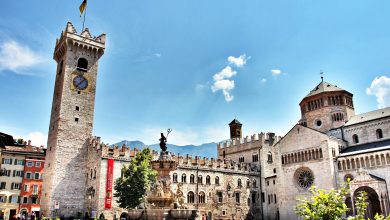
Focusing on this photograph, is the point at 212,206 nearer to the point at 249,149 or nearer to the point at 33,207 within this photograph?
the point at 249,149

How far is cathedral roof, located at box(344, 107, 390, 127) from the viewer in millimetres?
51825

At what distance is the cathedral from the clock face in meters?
0.16

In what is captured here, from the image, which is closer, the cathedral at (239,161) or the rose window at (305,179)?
the cathedral at (239,161)

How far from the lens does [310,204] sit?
10242mm

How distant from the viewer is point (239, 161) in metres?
64.2

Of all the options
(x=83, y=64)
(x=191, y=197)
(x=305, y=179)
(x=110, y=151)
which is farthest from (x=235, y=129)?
(x=83, y=64)

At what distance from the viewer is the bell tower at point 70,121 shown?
45938mm

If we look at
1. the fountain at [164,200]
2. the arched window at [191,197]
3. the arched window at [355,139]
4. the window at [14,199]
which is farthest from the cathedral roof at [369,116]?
the window at [14,199]

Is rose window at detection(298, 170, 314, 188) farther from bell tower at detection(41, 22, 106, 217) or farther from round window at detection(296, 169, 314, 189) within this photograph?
bell tower at detection(41, 22, 106, 217)

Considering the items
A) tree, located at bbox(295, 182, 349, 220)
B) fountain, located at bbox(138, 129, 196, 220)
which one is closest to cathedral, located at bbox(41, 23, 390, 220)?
fountain, located at bbox(138, 129, 196, 220)

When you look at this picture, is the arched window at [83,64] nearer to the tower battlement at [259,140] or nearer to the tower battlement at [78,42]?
the tower battlement at [78,42]

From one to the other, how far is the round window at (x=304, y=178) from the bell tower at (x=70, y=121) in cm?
3473

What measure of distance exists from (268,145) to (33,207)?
43.9 m

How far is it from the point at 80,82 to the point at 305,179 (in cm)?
4043
